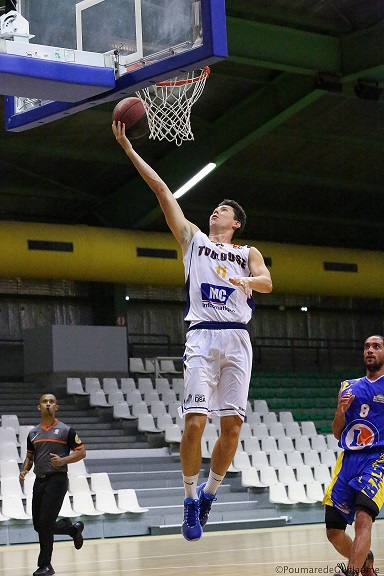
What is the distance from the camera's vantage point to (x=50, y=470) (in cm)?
1085

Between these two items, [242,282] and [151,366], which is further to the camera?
[151,366]

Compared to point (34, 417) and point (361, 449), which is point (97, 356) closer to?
point (34, 417)

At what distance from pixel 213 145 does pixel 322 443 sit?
7725mm

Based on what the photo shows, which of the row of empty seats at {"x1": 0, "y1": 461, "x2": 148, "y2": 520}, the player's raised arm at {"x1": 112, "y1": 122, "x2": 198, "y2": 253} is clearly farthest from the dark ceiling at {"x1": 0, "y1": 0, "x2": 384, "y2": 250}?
the player's raised arm at {"x1": 112, "y1": 122, "x2": 198, "y2": 253}

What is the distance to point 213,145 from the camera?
2359cm

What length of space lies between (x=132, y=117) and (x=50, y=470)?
5.10 metres

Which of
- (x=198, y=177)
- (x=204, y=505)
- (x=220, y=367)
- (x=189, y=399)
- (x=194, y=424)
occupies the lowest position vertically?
(x=204, y=505)

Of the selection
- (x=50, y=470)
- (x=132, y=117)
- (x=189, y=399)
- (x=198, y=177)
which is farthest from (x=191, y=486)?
(x=198, y=177)

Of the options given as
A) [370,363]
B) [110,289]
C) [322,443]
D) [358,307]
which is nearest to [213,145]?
[110,289]

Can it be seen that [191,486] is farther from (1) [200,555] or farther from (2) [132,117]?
(1) [200,555]

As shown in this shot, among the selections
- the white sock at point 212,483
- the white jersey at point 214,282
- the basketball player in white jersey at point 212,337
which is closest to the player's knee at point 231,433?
the basketball player in white jersey at point 212,337

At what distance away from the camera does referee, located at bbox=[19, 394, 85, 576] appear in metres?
10.7

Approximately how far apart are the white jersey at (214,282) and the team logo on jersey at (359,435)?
1.40m

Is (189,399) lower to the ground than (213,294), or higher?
lower
